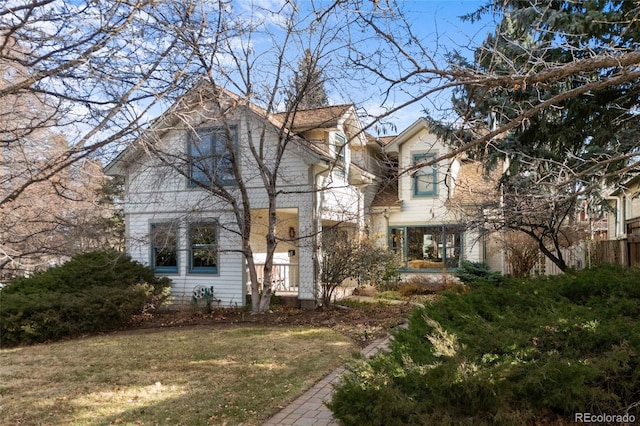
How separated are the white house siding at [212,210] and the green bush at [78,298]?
112 centimetres

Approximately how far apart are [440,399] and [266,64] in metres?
9.66

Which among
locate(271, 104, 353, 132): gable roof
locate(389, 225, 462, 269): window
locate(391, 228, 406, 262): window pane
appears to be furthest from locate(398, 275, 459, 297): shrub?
locate(271, 104, 353, 132): gable roof

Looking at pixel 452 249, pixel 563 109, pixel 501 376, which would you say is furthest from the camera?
pixel 452 249

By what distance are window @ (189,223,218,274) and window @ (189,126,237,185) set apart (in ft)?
4.68

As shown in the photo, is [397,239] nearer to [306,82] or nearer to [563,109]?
[306,82]

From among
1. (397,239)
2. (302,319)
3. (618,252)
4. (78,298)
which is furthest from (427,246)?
(78,298)

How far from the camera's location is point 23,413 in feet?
18.1

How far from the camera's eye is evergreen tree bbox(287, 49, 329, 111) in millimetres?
10797

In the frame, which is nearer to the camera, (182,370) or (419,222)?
(182,370)

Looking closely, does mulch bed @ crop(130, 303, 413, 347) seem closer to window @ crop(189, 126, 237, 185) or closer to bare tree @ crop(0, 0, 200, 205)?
window @ crop(189, 126, 237, 185)

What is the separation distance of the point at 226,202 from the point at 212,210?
46cm

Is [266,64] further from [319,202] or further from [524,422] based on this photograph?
[524,422]

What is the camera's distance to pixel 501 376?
3.34 metres

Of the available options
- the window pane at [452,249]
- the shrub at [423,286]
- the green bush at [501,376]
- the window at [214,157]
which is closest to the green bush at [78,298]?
the window at [214,157]
